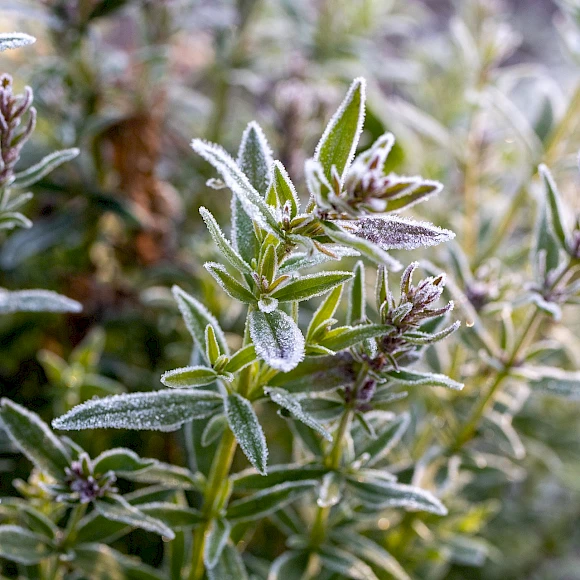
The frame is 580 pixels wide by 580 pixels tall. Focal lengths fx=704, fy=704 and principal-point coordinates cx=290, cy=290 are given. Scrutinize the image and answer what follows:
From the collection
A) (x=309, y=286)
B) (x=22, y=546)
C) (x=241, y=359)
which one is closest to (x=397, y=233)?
(x=309, y=286)

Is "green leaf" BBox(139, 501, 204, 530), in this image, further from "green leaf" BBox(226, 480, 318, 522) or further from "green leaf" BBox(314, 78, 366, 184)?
"green leaf" BBox(314, 78, 366, 184)

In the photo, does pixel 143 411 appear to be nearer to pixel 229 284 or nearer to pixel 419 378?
pixel 229 284

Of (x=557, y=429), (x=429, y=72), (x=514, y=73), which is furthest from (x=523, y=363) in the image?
(x=429, y=72)

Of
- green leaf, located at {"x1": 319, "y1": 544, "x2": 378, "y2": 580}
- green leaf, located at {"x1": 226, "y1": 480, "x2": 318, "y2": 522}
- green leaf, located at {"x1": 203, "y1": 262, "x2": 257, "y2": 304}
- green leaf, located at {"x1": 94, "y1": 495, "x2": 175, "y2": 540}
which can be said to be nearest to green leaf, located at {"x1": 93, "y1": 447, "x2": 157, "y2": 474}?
green leaf, located at {"x1": 94, "y1": 495, "x2": 175, "y2": 540}

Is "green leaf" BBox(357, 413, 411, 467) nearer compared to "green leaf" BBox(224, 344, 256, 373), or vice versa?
"green leaf" BBox(224, 344, 256, 373)

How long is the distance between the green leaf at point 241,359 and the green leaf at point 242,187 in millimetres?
139

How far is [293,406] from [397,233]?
0.70ft

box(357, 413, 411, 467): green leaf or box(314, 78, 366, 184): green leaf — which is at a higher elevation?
box(314, 78, 366, 184): green leaf

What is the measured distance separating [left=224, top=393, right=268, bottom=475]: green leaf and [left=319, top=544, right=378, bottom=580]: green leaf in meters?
0.37

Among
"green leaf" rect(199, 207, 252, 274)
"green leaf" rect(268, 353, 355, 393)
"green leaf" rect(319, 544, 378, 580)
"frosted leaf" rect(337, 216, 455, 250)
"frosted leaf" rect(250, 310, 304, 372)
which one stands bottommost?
"green leaf" rect(319, 544, 378, 580)

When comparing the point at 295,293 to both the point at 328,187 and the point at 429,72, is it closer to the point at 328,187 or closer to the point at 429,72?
the point at 328,187

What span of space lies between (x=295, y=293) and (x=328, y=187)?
155 mm

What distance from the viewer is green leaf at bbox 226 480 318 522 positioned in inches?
36.6

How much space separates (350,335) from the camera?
775 millimetres
